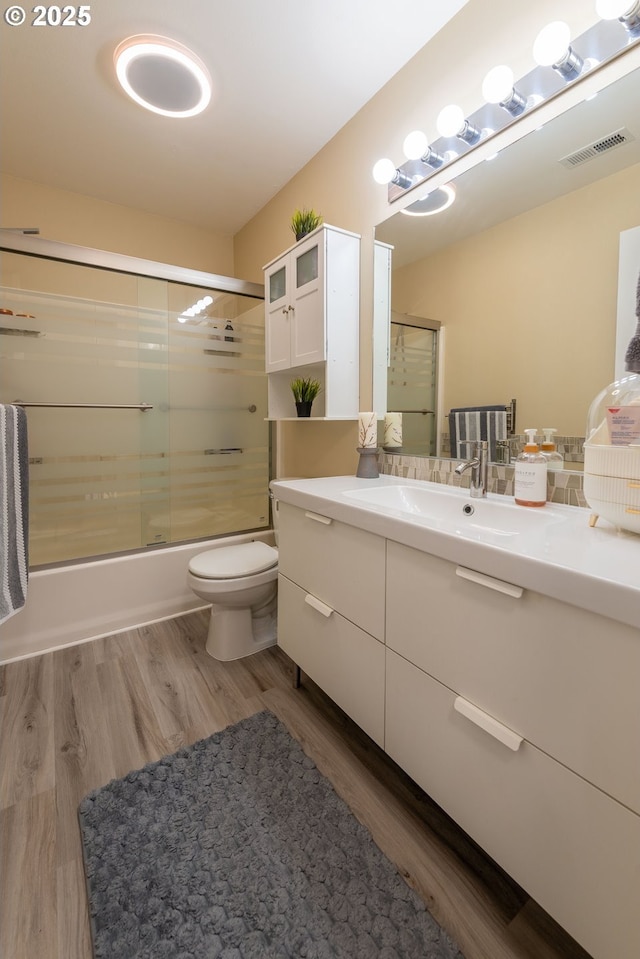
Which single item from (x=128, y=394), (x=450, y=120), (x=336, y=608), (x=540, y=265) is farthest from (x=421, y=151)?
(x=128, y=394)

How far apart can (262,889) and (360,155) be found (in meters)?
2.57

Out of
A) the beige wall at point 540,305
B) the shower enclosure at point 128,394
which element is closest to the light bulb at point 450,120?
the beige wall at point 540,305

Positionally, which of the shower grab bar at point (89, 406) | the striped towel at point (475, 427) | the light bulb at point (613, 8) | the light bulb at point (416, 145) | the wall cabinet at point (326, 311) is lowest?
the striped towel at point (475, 427)

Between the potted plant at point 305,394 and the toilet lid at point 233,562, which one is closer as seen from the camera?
the toilet lid at point 233,562

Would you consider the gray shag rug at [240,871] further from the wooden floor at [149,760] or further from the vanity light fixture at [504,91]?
the vanity light fixture at [504,91]

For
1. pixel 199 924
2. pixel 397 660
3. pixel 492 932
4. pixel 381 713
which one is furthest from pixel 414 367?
pixel 199 924

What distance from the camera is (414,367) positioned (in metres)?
1.65

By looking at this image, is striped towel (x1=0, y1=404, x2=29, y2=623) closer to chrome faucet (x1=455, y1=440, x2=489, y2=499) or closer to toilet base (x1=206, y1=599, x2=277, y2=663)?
toilet base (x1=206, y1=599, x2=277, y2=663)

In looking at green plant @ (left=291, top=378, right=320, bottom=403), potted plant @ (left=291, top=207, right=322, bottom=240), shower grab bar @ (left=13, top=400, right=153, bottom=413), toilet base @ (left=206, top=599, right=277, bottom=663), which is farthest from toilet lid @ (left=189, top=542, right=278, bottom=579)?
potted plant @ (left=291, top=207, right=322, bottom=240)

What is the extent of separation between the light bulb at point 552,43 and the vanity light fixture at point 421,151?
0.37 metres

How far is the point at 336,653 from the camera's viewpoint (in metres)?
1.29

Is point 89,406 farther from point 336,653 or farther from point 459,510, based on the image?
point 459,510

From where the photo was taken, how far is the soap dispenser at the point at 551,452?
118cm

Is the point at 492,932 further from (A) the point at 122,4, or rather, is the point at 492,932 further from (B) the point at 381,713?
(A) the point at 122,4
